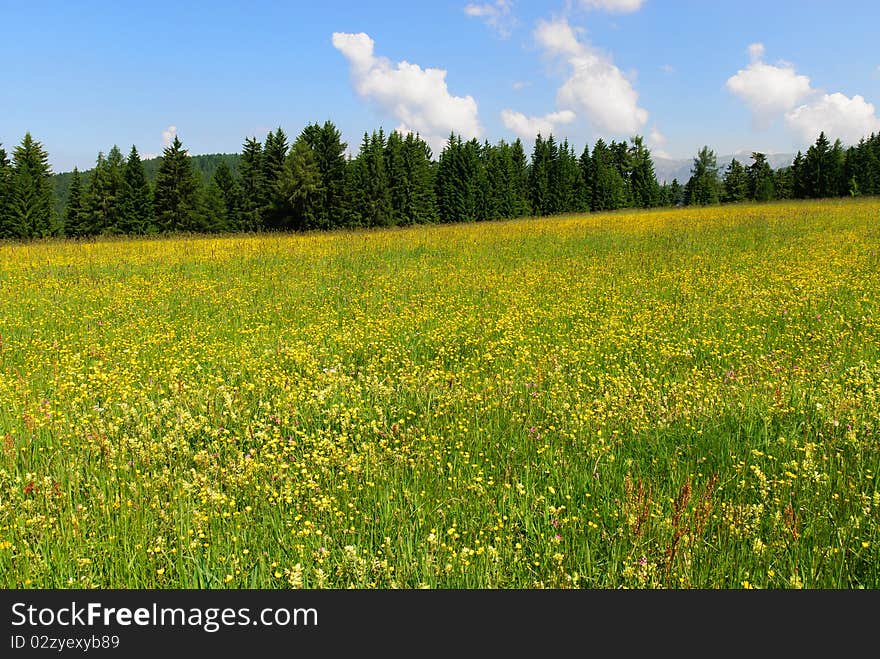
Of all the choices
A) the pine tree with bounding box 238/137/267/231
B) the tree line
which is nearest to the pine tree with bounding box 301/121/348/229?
the tree line

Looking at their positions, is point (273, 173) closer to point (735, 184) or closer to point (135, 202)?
point (135, 202)

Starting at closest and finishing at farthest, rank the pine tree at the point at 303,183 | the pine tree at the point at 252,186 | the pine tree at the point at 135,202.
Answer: the pine tree at the point at 303,183 < the pine tree at the point at 135,202 < the pine tree at the point at 252,186

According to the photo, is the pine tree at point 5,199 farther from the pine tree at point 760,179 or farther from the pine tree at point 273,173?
the pine tree at point 760,179

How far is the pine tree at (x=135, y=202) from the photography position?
154ft

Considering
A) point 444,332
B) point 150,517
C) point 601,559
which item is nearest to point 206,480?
→ point 150,517

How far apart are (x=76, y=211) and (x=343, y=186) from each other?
26431 mm

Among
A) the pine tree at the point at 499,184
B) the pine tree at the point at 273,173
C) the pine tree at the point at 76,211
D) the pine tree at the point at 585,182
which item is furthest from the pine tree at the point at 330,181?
the pine tree at the point at 585,182

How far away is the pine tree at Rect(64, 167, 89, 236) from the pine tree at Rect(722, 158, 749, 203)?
252ft

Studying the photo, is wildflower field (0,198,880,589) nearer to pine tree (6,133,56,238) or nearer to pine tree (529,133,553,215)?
pine tree (6,133,56,238)

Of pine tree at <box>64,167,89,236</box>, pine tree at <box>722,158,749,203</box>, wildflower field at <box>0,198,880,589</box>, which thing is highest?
pine tree at <box>722,158,749,203</box>

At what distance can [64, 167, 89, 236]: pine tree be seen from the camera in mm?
48250

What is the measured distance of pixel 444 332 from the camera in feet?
25.7

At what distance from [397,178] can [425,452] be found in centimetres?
4643

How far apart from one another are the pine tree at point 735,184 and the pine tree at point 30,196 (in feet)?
260
